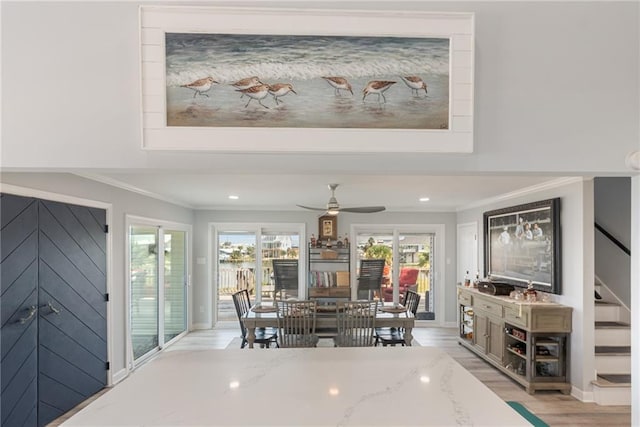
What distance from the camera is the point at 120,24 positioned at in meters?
1.67

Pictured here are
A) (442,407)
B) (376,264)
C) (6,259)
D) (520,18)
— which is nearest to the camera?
(442,407)

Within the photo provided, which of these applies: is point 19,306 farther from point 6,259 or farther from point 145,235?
point 145,235

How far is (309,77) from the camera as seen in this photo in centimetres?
172

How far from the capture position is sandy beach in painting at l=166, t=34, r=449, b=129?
5.52ft

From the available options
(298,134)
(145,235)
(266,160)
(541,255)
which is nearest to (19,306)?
(145,235)

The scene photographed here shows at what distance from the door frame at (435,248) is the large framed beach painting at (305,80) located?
221 inches

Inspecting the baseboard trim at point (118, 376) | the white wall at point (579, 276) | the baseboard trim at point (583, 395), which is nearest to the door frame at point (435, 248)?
the white wall at point (579, 276)

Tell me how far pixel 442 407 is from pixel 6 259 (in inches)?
126

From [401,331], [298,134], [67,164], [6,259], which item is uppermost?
[298,134]

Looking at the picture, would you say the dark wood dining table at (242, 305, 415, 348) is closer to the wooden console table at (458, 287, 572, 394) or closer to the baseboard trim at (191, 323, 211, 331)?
the wooden console table at (458, 287, 572, 394)

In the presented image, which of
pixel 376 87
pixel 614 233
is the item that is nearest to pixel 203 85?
pixel 376 87

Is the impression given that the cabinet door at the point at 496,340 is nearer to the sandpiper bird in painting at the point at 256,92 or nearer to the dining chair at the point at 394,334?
the dining chair at the point at 394,334

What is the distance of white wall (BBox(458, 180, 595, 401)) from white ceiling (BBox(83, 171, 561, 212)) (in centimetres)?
38

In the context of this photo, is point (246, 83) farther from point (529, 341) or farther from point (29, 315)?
point (529, 341)
